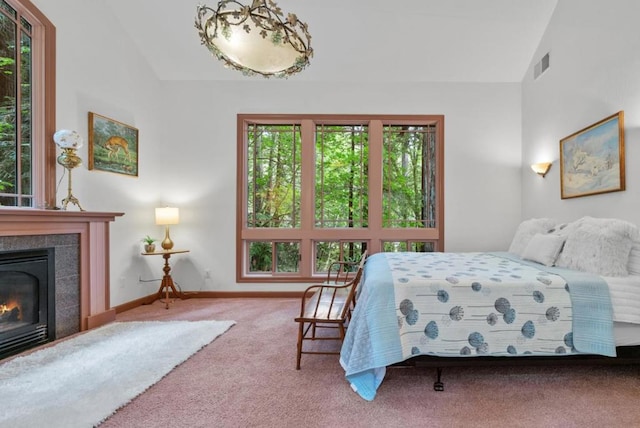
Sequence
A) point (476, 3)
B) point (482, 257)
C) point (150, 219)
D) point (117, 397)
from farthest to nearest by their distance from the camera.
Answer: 1. point (150, 219)
2. point (476, 3)
3. point (482, 257)
4. point (117, 397)

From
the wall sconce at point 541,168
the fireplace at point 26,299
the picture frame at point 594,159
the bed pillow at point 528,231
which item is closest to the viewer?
the fireplace at point 26,299

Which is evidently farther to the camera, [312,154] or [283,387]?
[312,154]

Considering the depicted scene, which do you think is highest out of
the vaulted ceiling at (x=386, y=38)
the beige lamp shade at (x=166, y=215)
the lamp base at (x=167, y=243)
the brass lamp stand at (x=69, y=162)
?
the vaulted ceiling at (x=386, y=38)

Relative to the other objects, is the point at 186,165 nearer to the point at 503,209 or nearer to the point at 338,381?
the point at 338,381

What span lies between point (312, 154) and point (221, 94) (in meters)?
1.49

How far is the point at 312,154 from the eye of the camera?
4.33m

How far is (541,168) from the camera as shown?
12.0 feet

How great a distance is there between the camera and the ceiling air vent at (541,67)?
3.68 m

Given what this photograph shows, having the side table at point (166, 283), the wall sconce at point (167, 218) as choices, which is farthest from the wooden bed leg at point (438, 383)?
the wall sconce at point (167, 218)

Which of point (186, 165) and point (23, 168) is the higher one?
point (186, 165)

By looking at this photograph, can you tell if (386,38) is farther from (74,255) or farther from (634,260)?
(74,255)

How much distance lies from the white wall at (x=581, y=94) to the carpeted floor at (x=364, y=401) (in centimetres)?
151

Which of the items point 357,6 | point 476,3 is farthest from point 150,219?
point 476,3

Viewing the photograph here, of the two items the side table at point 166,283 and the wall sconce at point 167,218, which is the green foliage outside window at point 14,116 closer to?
the wall sconce at point 167,218
